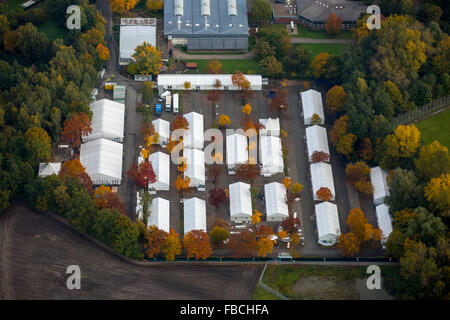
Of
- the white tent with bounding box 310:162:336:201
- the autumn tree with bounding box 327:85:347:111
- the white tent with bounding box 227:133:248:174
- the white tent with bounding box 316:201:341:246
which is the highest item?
the autumn tree with bounding box 327:85:347:111

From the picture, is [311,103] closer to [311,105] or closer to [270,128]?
[311,105]

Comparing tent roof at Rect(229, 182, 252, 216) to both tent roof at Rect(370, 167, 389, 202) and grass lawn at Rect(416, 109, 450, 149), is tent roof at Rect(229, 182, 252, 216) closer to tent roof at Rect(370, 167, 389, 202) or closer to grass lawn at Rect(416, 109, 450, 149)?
tent roof at Rect(370, 167, 389, 202)

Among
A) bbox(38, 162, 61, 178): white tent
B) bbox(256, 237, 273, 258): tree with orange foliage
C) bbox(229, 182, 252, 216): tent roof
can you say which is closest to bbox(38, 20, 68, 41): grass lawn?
bbox(38, 162, 61, 178): white tent

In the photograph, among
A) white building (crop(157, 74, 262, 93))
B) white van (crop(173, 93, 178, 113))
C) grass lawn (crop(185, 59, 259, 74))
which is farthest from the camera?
grass lawn (crop(185, 59, 259, 74))

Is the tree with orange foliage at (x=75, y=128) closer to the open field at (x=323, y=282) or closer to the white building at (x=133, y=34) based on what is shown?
the white building at (x=133, y=34)

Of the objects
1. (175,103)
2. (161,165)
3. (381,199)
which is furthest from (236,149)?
(381,199)

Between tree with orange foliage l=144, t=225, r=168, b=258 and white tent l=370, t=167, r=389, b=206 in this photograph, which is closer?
tree with orange foliage l=144, t=225, r=168, b=258

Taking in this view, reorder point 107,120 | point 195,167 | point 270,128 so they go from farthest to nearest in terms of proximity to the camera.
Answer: point 270,128
point 107,120
point 195,167
